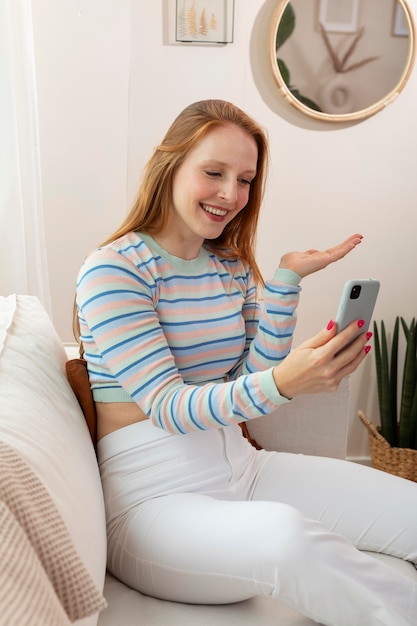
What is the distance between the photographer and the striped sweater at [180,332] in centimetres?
137

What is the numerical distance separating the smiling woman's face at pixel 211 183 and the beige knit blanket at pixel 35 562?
697 mm

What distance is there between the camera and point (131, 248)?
4.92 ft

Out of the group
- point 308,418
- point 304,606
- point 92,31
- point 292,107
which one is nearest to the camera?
point 304,606

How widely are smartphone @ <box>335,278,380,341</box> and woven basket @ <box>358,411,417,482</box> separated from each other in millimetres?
1591

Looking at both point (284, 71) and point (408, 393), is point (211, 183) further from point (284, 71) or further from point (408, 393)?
point (408, 393)

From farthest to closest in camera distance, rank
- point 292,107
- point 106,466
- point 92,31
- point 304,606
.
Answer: point 292,107, point 92,31, point 106,466, point 304,606

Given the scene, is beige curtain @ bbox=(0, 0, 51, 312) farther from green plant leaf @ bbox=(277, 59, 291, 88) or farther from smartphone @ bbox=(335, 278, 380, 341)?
smartphone @ bbox=(335, 278, 380, 341)

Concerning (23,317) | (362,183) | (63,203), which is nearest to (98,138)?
(63,203)

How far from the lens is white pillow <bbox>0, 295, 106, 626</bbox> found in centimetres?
110

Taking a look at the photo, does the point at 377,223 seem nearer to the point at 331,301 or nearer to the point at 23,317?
the point at 331,301

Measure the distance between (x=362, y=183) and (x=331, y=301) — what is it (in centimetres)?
45

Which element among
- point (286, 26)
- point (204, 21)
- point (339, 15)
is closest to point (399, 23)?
point (339, 15)

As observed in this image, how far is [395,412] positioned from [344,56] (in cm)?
130

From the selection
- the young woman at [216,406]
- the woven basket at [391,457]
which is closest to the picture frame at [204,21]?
the young woman at [216,406]
